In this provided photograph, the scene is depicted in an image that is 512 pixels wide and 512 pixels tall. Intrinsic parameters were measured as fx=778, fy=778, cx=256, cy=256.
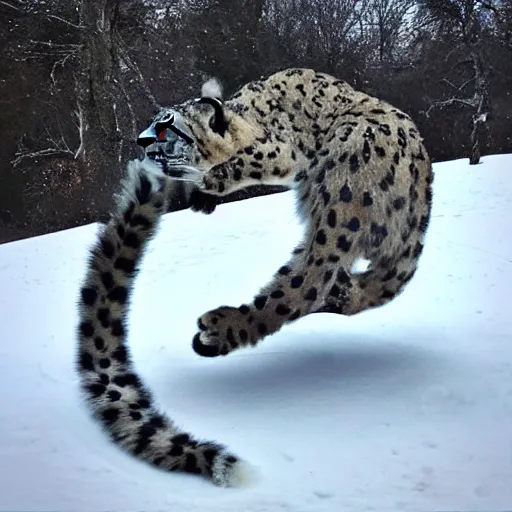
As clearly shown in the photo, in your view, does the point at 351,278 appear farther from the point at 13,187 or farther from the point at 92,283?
the point at 13,187

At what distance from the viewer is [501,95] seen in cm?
139

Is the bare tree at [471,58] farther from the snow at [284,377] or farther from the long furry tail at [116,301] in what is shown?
the long furry tail at [116,301]

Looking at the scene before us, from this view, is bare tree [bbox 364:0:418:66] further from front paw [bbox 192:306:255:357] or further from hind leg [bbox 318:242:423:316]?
front paw [bbox 192:306:255:357]

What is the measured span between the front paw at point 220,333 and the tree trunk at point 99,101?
11.8 inches

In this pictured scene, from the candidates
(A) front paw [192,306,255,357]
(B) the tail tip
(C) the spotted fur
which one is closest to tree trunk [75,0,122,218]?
(C) the spotted fur

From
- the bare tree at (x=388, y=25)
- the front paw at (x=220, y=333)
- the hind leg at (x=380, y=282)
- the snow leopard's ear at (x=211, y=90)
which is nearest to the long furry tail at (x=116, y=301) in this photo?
the front paw at (x=220, y=333)

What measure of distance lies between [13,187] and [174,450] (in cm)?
57

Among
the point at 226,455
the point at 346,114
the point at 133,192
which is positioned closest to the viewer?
the point at 226,455

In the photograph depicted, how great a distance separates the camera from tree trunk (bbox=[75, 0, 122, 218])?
4.46ft

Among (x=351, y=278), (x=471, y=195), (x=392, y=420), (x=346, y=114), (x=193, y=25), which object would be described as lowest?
(x=392, y=420)

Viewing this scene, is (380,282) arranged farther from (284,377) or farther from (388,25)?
(388,25)

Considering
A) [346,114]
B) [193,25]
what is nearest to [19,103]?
[193,25]

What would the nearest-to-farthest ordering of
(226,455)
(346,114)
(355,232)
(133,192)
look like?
(226,455)
(133,192)
(355,232)
(346,114)

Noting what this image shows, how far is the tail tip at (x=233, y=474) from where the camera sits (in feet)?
3.26
